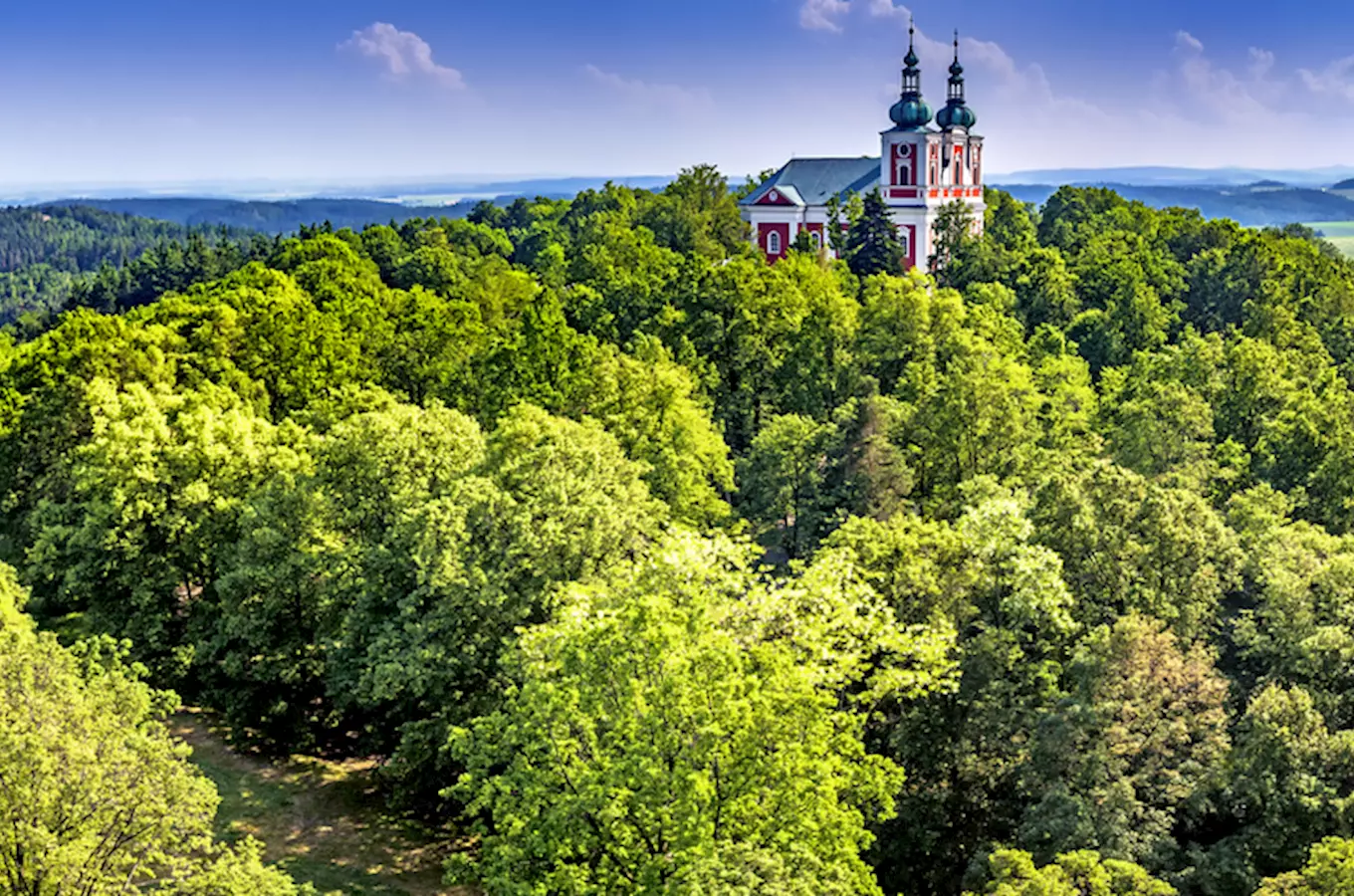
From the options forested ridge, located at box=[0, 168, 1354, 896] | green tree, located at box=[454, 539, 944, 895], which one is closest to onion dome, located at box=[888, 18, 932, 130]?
forested ridge, located at box=[0, 168, 1354, 896]

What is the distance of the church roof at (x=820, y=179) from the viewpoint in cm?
9694

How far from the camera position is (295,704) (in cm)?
3447

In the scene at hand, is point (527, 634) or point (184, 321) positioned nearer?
point (527, 634)

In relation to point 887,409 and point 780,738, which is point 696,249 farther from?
point 780,738

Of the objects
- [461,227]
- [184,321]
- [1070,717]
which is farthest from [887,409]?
[461,227]

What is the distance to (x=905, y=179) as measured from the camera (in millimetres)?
91812

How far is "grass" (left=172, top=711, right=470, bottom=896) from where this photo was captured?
1109 inches

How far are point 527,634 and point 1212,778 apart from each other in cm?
1320

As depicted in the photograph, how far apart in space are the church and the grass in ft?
198

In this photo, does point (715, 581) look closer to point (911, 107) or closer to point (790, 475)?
point (790, 475)

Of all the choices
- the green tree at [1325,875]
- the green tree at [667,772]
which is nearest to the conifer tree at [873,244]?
the green tree at [667,772]

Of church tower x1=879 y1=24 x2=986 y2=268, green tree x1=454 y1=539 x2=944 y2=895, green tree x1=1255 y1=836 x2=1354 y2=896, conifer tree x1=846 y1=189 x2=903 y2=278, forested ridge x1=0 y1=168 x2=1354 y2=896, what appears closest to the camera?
green tree x1=1255 y1=836 x2=1354 y2=896

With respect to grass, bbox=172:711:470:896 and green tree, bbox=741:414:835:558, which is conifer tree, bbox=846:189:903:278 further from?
grass, bbox=172:711:470:896

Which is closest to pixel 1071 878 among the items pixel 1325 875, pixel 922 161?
pixel 1325 875
